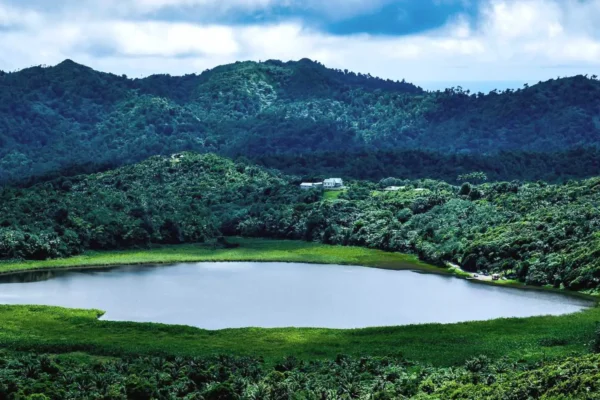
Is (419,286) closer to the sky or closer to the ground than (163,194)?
closer to the ground

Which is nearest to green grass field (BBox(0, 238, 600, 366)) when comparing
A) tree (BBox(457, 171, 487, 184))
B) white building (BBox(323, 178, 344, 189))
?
white building (BBox(323, 178, 344, 189))

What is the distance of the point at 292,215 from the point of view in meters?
142

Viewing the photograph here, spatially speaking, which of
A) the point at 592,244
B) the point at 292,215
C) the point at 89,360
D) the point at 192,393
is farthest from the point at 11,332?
the point at 292,215

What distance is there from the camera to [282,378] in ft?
192

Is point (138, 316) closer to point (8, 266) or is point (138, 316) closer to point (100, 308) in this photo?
point (100, 308)

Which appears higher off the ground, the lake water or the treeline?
the treeline

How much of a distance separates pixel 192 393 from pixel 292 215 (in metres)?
86.5

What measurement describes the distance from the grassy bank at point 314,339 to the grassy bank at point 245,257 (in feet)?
106

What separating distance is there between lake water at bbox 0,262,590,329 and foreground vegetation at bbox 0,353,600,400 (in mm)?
15362

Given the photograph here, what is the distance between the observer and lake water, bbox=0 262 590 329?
8050cm

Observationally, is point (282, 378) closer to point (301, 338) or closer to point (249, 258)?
point (301, 338)

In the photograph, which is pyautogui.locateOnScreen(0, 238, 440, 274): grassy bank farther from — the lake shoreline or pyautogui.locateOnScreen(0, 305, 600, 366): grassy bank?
pyautogui.locateOnScreen(0, 305, 600, 366): grassy bank

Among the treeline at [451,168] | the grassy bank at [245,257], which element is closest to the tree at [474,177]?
the treeline at [451,168]

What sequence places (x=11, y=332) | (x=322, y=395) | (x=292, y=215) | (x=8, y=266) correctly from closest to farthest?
(x=322, y=395) → (x=11, y=332) → (x=8, y=266) → (x=292, y=215)
